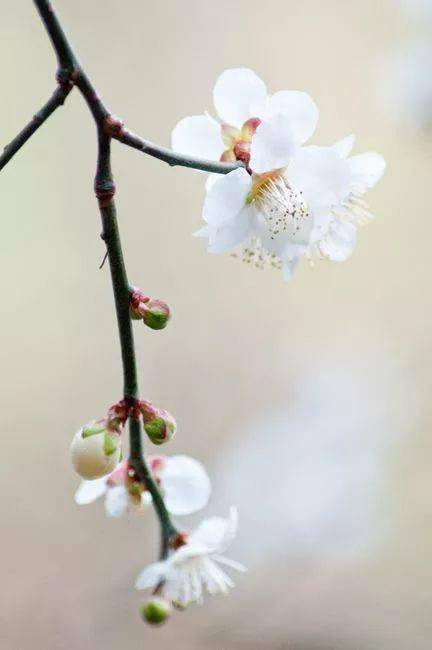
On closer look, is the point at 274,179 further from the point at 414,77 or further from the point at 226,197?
the point at 414,77

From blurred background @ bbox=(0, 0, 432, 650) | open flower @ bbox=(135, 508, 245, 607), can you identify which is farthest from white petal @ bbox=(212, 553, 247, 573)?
blurred background @ bbox=(0, 0, 432, 650)

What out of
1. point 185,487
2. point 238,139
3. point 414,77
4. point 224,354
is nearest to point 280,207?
point 238,139

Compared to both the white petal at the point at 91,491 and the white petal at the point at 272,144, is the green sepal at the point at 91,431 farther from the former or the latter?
the white petal at the point at 272,144

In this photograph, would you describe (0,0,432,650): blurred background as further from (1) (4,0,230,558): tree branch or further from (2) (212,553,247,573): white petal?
(1) (4,0,230,558): tree branch

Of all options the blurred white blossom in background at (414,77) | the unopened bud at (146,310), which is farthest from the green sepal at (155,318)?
the blurred white blossom in background at (414,77)

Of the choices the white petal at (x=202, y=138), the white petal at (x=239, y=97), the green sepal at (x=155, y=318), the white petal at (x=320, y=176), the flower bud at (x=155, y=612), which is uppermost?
the white petal at (x=239, y=97)

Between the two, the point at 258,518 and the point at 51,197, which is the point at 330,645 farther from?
the point at 51,197
